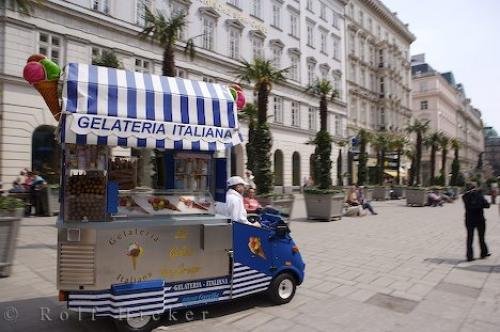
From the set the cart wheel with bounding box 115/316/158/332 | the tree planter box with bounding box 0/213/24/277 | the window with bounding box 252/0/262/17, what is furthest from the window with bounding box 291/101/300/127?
the cart wheel with bounding box 115/316/158/332

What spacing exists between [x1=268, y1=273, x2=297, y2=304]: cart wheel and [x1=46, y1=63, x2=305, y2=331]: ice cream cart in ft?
0.06

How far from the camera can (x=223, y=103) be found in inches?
198

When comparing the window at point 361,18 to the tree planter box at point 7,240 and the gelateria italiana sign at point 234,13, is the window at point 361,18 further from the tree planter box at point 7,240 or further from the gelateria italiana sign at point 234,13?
the tree planter box at point 7,240

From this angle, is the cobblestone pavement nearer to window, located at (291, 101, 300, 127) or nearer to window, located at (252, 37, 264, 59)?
window, located at (252, 37, 264, 59)

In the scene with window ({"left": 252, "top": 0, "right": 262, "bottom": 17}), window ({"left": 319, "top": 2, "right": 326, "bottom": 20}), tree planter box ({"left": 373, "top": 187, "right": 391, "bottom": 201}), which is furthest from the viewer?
window ({"left": 319, "top": 2, "right": 326, "bottom": 20})

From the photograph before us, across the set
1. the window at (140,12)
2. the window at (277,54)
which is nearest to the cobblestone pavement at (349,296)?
the window at (140,12)

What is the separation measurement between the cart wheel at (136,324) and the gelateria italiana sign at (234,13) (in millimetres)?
26465

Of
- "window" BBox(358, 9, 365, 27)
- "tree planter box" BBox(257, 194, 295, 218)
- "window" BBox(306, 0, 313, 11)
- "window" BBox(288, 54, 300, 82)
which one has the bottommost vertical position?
"tree planter box" BBox(257, 194, 295, 218)

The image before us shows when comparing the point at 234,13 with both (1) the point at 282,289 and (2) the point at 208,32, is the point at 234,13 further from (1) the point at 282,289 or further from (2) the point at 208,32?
(1) the point at 282,289

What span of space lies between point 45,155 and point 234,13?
1809 cm

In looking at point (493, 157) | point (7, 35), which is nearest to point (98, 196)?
point (7, 35)

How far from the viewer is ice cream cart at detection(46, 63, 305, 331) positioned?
13.4 feet

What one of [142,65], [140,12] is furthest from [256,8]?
[142,65]

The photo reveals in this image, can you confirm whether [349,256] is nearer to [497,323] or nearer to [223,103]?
[497,323]
